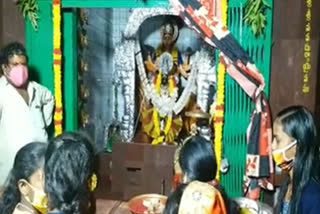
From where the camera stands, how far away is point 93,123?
194 inches

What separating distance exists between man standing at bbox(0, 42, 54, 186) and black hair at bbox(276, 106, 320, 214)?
6.68 feet

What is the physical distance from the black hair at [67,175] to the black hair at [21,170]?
0.12 m

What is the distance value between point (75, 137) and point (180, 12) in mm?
1853

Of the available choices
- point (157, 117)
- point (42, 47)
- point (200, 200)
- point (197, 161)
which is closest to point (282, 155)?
point (197, 161)

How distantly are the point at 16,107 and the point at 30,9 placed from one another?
81 centimetres

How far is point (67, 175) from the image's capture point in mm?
2248

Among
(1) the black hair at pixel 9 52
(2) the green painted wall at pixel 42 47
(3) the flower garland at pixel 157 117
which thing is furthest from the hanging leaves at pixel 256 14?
(1) the black hair at pixel 9 52

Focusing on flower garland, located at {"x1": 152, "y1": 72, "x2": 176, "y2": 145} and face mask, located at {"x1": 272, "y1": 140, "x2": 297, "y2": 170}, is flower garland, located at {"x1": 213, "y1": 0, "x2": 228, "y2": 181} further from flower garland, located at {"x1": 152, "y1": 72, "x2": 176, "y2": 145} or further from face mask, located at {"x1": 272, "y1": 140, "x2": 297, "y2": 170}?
face mask, located at {"x1": 272, "y1": 140, "x2": 297, "y2": 170}

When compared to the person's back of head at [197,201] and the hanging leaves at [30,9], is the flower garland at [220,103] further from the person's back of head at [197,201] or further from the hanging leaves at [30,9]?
the person's back of head at [197,201]

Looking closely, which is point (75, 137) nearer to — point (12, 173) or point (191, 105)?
point (12, 173)

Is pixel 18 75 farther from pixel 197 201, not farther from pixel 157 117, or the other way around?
pixel 197 201

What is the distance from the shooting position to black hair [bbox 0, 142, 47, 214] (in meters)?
2.40

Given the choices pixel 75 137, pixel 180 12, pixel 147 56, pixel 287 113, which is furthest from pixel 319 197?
pixel 147 56

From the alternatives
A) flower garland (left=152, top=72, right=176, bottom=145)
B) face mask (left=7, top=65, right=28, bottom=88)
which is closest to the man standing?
face mask (left=7, top=65, right=28, bottom=88)
